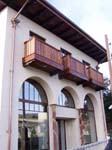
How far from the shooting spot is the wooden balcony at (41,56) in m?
10.2

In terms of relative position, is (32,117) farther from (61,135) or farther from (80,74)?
(80,74)

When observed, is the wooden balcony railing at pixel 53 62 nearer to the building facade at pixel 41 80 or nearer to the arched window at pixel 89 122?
the building facade at pixel 41 80

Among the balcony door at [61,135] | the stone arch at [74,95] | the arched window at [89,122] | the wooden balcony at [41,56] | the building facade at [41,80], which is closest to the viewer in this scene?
the building facade at [41,80]

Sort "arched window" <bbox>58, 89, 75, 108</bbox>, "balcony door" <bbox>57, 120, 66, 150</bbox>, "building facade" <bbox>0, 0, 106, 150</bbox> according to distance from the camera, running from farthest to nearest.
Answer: "arched window" <bbox>58, 89, 75, 108</bbox>
"balcony door" <bbox>57, 120, 66, 150</bbox>
"building facade" <bbox>0, 0, 106, 150</bbox>

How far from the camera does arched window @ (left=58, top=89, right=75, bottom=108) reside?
538 inches

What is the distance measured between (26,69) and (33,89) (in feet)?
4.95

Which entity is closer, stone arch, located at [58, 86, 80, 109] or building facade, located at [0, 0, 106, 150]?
building facade, located at [0, 0, 106, 150]

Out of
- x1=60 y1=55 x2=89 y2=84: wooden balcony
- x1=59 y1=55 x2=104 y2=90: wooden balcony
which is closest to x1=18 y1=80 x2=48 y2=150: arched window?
x1=60 y1=55 x2=89 y2=84: wooden balcony

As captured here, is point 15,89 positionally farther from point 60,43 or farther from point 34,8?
point 60,43

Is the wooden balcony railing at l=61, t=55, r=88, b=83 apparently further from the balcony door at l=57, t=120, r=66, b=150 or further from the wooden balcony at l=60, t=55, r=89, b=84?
the balcony door at l=57, t=120, r=66, b=150

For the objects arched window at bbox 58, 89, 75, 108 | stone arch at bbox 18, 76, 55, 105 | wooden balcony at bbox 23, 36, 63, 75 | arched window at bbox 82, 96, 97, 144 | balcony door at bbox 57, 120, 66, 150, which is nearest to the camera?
wooden balcony at bbox 23, 36, 63, 75

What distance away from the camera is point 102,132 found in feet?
52.7

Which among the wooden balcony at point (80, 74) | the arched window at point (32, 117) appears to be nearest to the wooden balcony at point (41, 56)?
the wooden balcony at point (80, 74)

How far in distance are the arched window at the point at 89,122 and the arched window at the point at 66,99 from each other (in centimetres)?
160
